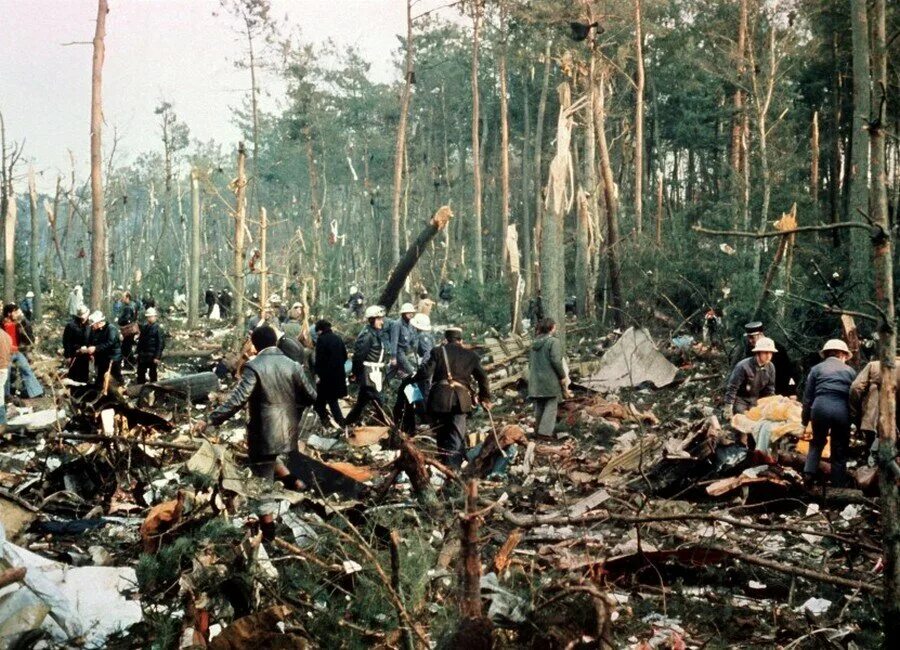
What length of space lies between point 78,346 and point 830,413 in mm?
11950

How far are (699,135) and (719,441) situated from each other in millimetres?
35287

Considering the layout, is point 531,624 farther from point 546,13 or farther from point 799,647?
point 546,13

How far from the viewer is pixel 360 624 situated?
15.6 ft

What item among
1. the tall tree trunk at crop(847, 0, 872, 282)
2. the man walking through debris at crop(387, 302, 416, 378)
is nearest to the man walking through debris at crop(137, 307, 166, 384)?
the man walking through debris at crop(387, 302, 416, 378)

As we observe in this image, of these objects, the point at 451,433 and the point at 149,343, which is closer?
the point at 451,433

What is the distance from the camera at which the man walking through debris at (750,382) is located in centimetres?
1054

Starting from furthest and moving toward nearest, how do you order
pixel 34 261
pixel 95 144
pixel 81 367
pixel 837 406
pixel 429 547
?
1. pixel 34 261
2. pixel 95 144
3. pixel 81 367
4. pixel 837 406
5. pixel 429 547

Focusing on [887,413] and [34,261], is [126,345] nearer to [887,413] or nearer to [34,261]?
[34,261]

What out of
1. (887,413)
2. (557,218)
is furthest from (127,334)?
(887,413)

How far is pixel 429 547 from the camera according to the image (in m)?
5.48

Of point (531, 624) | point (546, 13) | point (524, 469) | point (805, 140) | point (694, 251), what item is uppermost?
point (546, 13)

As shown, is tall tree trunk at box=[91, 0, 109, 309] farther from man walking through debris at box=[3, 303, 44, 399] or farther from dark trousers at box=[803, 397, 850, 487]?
dark trousers at box=[803, 397, 850, 487]

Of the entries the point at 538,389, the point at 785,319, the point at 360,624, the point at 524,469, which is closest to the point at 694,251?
the point at 785,319

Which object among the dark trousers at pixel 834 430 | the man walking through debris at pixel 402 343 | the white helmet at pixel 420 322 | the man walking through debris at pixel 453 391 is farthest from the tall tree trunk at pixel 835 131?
the man walking through debris at pixel 453 391
